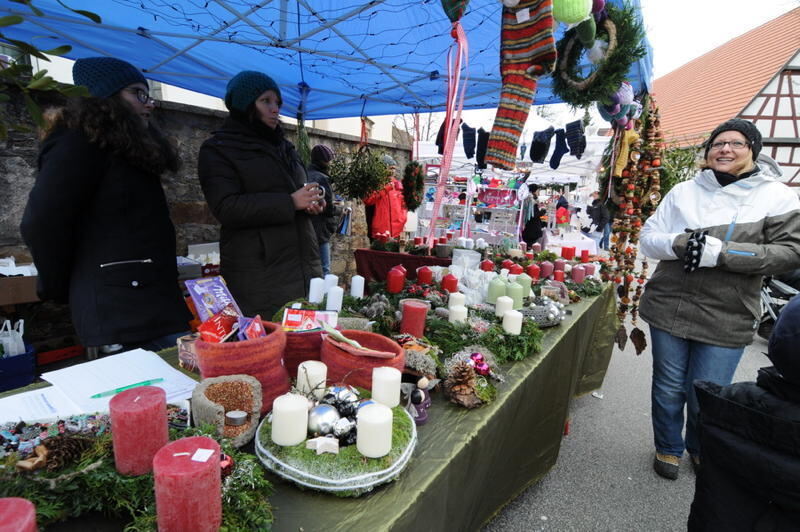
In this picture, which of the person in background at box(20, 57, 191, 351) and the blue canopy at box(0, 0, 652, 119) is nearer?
the person in background at box(20, 57, 191, 351)

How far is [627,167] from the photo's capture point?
2.63 metres

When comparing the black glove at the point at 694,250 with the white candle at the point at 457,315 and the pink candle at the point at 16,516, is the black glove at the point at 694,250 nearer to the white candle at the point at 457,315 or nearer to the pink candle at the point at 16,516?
the white candle at the point at 457,315

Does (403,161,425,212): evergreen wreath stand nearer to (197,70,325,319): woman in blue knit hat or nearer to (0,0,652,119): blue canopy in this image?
(0,0,652,119): blue canopy

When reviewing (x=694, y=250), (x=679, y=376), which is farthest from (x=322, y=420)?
(x=679, y=376)

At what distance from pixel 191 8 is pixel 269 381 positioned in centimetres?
275

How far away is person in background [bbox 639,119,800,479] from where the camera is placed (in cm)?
167

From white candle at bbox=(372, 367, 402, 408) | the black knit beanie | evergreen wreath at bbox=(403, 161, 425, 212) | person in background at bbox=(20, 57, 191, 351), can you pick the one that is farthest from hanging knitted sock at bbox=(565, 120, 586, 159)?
white candle at bbox=(372, 367, 402, 408)

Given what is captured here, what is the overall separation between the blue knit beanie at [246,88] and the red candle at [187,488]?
5.63 ft

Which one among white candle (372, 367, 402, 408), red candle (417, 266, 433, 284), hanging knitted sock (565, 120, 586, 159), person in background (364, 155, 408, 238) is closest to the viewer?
white candle (372, 367, 402, 408)

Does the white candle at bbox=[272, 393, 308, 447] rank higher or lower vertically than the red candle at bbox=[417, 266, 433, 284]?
lower

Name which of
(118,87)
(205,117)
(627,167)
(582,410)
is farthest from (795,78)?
(118,87)

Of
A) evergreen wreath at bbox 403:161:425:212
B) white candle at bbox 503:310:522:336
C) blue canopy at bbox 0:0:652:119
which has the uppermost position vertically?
blue canopy at bbox 0:0:652:119

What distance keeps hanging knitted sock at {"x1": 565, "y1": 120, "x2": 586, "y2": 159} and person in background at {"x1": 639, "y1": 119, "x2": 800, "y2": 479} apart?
3450 millimetres

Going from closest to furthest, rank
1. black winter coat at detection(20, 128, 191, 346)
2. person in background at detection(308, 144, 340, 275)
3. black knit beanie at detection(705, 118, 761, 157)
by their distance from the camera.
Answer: black winter coat at detection(20, 128, 191, 346)
black knit beanie at detection(705, 118, 761, 157)
person in background at detection(308, 144, 340, 275)
